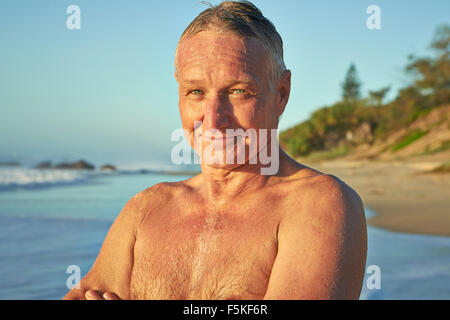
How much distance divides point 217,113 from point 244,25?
318 millimetres

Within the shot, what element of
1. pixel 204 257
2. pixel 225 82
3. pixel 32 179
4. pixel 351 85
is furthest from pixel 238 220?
pixel 351 85

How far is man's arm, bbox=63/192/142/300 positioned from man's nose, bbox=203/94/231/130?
54cm

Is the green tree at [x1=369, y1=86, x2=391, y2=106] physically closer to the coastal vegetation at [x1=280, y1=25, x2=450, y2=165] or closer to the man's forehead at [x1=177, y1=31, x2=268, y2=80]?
the coastal vegetation at [x1=280, y1=25, x2=450, y2=165]

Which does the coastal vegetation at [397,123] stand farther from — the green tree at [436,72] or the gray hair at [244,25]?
the gray hair at [244,25]

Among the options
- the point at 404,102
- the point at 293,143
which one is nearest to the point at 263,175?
the point at 404,102

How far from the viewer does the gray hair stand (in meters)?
1.67

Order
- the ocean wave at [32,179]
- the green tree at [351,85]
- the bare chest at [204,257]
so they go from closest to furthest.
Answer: the bare chest at [204,257], the ocean wave at [32,179], the green tree at [351,85]

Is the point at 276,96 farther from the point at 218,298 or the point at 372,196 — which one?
the point at 372,196

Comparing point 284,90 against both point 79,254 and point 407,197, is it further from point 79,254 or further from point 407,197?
point 407,197

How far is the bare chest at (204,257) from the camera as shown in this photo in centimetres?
159

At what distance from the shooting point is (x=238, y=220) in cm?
172

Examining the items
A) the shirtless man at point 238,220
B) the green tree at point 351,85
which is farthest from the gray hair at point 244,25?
the green tree at point 351,85

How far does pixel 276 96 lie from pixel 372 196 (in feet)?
36.6

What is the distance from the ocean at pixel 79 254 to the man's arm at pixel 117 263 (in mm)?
3045
